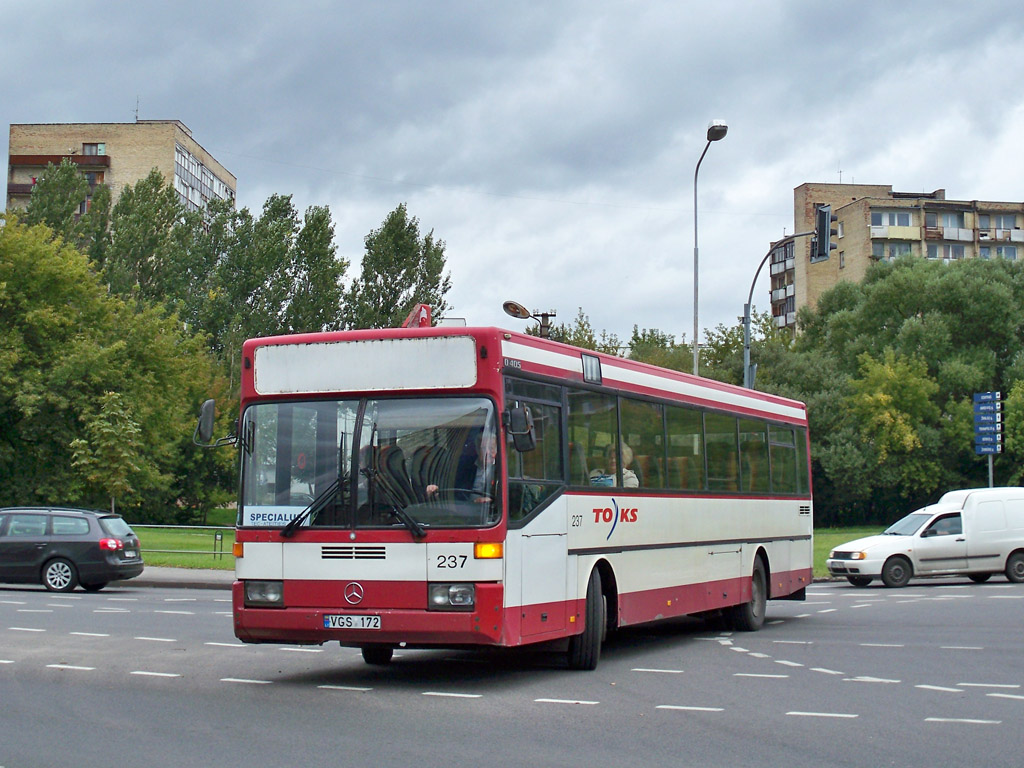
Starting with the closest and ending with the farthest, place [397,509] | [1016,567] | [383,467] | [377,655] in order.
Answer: [397,509] → [383,467] → [377,655] → [1016,567]

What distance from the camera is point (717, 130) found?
30.4 m

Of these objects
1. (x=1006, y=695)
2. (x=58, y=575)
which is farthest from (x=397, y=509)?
(x=58, y=575)

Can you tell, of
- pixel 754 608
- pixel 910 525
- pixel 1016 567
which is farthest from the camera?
pixel 1016 567

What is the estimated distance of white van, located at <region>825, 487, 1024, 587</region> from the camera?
90.7ft

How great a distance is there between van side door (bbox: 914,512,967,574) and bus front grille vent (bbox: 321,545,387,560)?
19581mm

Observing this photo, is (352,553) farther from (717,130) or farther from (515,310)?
(717,130)

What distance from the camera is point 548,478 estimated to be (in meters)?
11.8

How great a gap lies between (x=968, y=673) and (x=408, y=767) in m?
7.05

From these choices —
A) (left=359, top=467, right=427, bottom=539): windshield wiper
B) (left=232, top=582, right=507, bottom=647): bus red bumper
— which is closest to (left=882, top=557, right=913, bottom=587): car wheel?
(left=232, top=582, right=507, bottom=647): bus red bumper

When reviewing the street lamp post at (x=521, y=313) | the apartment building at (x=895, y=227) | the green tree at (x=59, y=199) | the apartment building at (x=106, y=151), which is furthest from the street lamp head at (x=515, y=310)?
the apartment building at (x=895, y=227)

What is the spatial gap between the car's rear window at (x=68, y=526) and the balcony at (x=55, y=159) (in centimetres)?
7269

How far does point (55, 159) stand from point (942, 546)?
78592 mm

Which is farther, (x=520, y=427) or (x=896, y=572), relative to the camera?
(x=896, y=572)

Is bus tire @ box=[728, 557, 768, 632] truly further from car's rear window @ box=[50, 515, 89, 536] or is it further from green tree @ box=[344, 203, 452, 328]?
green tree @ box=[344, 203, 452, 328]
